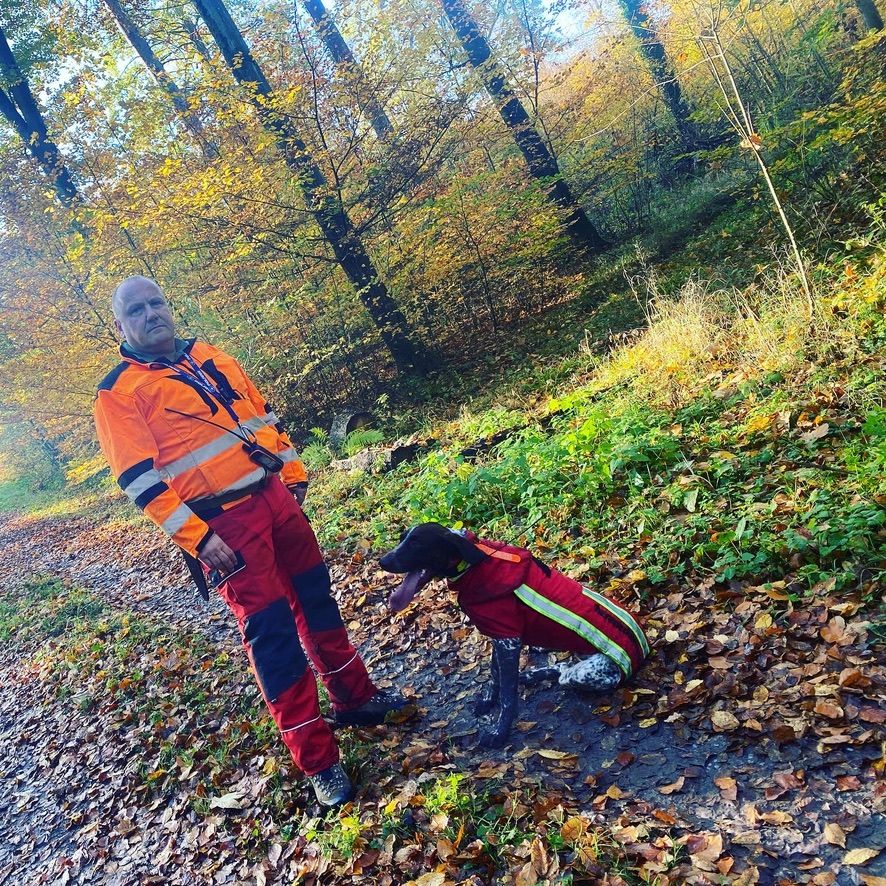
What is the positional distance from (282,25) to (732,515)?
10129 millimetres

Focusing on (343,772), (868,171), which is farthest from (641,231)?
(343,772)

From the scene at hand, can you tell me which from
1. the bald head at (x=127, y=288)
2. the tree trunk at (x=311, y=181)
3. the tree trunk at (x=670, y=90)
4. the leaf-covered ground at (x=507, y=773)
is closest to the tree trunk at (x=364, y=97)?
the tree trunk at (x=311, y=181)

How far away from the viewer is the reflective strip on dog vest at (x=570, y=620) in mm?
3135

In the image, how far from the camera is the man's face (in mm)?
3279

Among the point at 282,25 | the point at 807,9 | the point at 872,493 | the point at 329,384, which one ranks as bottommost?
the point at 872,493

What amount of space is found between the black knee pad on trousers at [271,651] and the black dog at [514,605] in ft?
2.15

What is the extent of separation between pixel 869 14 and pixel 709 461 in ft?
38.3

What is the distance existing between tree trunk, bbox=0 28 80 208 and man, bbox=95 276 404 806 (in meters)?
11.2

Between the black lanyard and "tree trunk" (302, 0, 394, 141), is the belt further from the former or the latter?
"tree trunk" (302, 0, 394, 141)

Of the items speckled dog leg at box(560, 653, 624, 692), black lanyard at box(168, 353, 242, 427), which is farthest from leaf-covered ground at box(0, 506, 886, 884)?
black lanyard at box(168, 353, 242, 427)

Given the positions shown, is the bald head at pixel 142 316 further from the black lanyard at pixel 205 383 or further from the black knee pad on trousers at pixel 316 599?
the black knee pad on trousers at pixel 316 599

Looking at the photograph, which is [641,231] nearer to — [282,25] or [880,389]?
[282,25]

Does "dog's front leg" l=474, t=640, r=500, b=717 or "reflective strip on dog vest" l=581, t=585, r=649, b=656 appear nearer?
"reflective strip on dog vest" l=581, t=585, r=649, b=656

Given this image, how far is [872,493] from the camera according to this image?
348 cm
